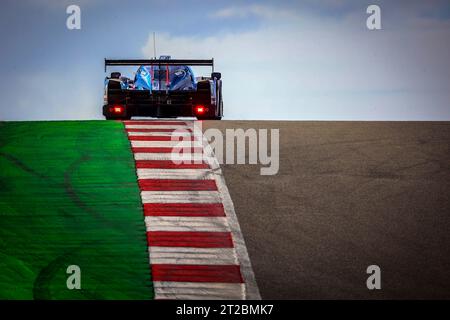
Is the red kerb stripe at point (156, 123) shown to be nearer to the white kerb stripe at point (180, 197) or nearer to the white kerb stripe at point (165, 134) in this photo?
the white kerb stripe at point (165, 134)

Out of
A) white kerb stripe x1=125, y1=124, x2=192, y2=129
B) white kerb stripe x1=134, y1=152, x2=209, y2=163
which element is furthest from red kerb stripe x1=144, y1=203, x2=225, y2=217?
white kerb stripe x1=125, y1=124, x2=192, y2=129

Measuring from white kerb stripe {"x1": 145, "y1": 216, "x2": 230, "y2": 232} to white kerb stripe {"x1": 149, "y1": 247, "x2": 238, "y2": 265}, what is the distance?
0.45 metres

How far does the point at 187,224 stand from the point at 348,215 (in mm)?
1782

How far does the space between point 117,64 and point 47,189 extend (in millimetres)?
6798

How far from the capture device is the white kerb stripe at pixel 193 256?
23.3 ft

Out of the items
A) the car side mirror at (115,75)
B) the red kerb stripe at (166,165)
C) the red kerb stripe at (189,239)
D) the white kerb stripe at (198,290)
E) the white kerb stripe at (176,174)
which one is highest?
the car side mirror at (115,75)

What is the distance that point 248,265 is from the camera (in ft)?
22.7

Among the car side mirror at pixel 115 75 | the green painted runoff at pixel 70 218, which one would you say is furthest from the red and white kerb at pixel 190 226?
the car side mirror at pixel 115 75

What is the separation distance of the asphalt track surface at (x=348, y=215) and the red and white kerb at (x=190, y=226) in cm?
17

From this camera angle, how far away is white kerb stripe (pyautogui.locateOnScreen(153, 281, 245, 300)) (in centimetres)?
636

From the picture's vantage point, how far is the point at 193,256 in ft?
23.7

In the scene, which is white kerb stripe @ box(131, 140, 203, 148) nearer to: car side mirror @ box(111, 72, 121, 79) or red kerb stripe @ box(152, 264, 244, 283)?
red kerb stripe @ box(152, 264, 244, 283)
